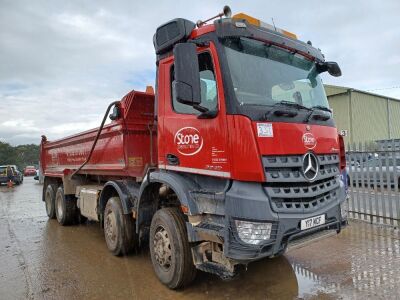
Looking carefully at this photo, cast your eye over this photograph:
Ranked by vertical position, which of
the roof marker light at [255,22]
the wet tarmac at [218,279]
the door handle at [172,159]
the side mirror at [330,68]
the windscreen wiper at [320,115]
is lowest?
the wet tarmac at [218,279]

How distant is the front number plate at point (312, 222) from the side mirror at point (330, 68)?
78.6 inches

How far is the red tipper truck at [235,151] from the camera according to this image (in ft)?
11.6

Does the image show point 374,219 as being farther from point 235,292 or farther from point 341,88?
point 341,88

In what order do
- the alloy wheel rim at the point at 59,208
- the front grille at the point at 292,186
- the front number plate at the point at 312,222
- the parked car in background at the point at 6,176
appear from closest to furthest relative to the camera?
the front grille at the point at 292,186, the front number plate at the point at 312,222, the alloy wheel rim at the point at 59,208, the parked car in background at the point at 6,176

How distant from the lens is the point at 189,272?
4234 mm

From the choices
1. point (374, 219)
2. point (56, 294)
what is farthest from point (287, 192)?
point (374, 219)

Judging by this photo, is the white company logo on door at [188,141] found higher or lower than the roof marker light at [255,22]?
lower

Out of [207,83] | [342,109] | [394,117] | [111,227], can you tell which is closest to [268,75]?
[207,83]

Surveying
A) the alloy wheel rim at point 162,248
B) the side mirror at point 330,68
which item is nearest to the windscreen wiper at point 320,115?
the side mirror at point 330,68

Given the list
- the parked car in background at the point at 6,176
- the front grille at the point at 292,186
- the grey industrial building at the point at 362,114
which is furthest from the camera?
the parked car in background at the point at 6,176

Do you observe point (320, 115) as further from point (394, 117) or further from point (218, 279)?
point (394, 117)

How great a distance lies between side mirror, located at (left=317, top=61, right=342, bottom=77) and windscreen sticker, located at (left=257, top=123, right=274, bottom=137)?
5.45 ft

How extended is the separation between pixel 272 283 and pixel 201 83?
8.47ft

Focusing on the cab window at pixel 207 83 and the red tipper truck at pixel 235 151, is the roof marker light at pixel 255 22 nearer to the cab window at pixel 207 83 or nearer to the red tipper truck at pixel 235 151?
the red tipper truck at pixel 235 151
